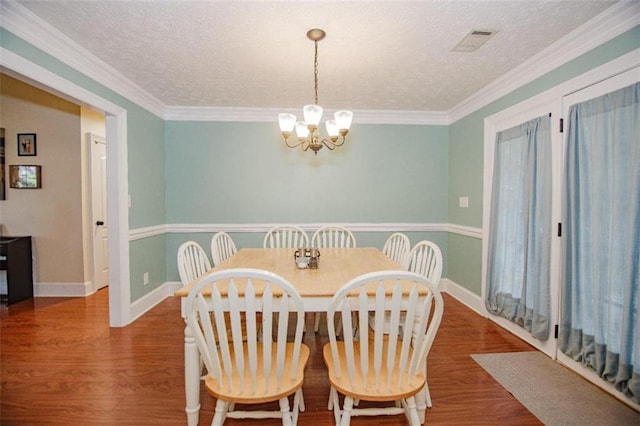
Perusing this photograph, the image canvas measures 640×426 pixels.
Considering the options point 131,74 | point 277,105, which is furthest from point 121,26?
point 277,105

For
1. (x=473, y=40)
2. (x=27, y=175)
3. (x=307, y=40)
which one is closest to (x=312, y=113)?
(x=307, y=40)

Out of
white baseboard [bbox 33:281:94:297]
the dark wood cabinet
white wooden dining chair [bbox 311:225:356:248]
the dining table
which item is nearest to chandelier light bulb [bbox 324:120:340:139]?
the dining table

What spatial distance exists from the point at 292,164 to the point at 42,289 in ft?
11.4

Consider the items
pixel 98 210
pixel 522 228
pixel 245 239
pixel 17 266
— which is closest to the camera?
pixel 522 228

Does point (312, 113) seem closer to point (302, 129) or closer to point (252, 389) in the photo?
point (302, 129)

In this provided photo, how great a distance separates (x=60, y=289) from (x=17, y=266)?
51 cm

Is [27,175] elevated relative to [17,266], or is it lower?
elevated

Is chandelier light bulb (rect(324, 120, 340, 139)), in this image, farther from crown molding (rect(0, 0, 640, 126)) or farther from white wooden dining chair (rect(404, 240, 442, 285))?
crown molding (rect(0, 0, 640, 126))

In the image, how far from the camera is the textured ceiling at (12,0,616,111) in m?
1.81

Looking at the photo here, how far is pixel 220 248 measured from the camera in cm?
280

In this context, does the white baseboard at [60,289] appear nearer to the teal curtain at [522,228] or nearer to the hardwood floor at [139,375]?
the hardwood floor at [139,375]

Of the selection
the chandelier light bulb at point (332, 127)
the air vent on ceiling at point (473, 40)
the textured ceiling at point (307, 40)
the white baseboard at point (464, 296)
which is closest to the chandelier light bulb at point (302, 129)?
the chandelier light bulb at point (332, 127)

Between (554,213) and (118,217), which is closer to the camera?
(554,213)

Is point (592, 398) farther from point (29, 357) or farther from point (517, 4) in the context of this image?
point (29, 357)
